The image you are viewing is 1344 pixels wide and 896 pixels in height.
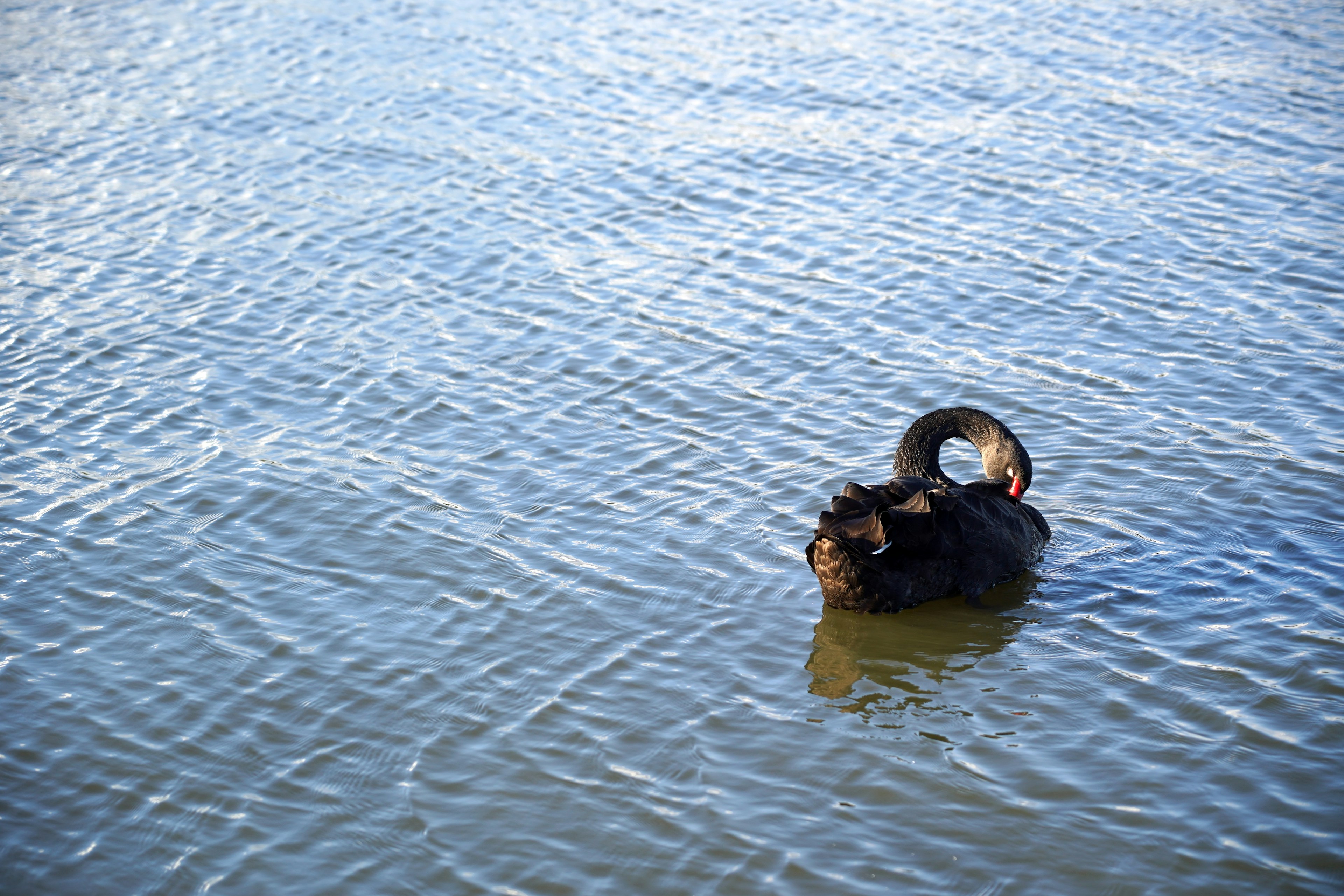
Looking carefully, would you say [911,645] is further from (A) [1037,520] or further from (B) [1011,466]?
(B) [1011,466]

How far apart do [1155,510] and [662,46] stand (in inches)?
476

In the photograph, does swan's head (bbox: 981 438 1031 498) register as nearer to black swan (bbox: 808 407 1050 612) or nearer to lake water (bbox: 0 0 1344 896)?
black swan (bbox: 808 407 1050 612)

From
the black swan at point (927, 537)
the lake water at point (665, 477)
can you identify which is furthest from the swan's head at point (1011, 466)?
the lake water at point (665, 477)

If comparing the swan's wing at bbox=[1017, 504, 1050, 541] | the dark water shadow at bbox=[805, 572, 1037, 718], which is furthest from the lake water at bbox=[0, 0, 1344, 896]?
the swan's wing at bbox=[1017, 504, 1050, 541]

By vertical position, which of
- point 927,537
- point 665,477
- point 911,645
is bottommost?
point 911,645

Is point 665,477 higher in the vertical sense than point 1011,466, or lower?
lower

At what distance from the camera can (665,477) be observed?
24.0ft

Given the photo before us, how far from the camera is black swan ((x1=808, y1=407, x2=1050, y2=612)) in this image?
19.0 ft

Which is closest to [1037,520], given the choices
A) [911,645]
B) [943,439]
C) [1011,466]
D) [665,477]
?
[1011,466]

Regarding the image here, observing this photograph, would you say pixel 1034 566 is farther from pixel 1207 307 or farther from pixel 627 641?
pixel 1207 307

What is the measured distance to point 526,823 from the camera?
4719 millimetres

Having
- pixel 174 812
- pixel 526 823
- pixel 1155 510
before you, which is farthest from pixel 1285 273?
pixel 174 812

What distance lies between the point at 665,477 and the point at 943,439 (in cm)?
171

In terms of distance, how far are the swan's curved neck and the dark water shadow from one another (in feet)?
2.48
